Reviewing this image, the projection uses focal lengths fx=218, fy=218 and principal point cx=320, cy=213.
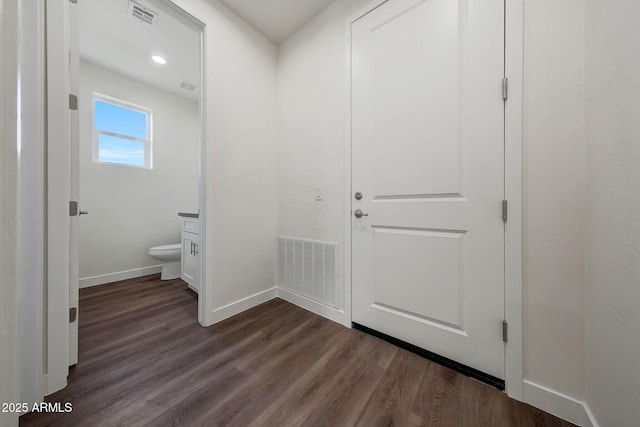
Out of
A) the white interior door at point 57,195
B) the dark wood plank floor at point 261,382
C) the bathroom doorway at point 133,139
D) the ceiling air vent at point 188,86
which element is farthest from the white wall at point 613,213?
the ceiling air vent at point 188,86

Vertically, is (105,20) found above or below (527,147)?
above

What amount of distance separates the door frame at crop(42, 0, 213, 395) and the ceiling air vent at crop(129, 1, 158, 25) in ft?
3.17

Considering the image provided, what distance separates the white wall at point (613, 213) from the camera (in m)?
0.66

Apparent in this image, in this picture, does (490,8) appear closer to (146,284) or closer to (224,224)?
(224,224)

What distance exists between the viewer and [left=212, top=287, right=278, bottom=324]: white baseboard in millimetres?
1712

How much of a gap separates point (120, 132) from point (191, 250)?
74.7 inches

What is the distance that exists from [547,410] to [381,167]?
1.40m

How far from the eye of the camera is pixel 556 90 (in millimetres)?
945

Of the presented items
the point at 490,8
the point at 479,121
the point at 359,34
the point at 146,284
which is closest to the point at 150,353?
the point at 146,284

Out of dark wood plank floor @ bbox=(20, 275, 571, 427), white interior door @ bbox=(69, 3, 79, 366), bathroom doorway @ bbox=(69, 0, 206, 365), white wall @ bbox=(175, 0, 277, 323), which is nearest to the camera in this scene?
dark wood plank floor @ bbox=(20, 275, 571, 427)

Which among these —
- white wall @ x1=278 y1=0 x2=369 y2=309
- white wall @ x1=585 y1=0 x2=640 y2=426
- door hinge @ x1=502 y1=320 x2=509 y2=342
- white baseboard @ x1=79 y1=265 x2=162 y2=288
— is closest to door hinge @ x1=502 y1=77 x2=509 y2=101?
white wall @ x1=585 y1=0 x2=640 y2=426

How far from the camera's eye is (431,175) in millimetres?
1271

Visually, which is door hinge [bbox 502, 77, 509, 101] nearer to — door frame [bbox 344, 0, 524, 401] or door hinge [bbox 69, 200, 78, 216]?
door frame [bbox 344, 0, 524, 401]

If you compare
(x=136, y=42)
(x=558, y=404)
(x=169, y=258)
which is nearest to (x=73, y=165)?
(x=169, y=258)
